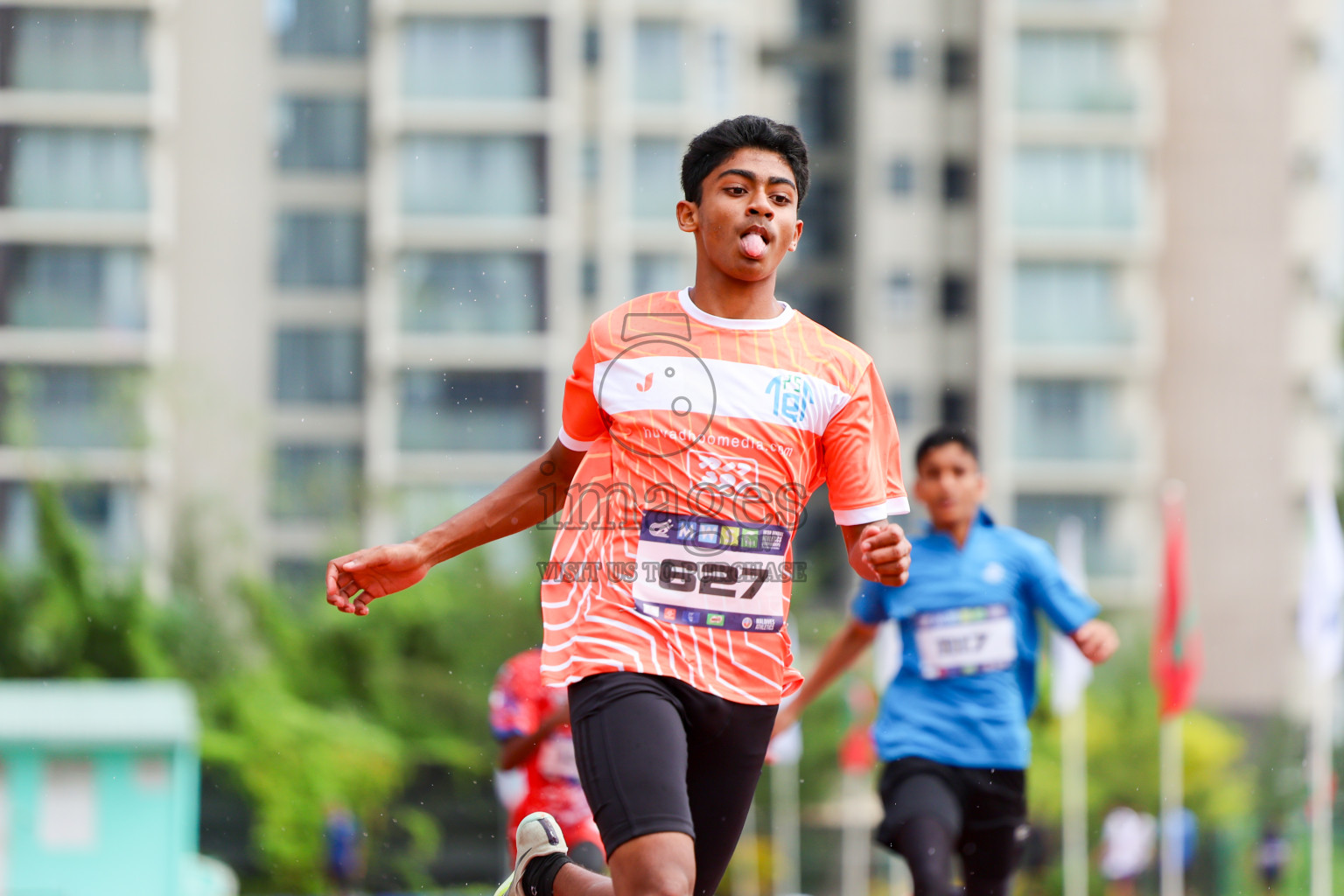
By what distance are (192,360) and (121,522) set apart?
3.99 m

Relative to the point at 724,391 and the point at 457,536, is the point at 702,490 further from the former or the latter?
the point at 457,536

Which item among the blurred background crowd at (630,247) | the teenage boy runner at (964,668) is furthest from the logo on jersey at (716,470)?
the blurred background crowd at (630,247)

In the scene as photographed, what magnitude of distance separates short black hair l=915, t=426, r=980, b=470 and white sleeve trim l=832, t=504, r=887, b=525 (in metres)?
2.10

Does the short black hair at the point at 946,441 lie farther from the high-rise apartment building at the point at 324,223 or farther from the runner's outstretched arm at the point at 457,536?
the high-rise apartment building at the point at 324,223

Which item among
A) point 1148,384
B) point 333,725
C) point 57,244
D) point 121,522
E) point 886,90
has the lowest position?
point 333,725

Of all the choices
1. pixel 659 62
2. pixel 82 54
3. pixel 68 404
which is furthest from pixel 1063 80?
pixel 68 404

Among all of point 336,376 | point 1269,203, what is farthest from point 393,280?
point 1269,203

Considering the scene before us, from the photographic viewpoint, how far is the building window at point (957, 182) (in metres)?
42.6

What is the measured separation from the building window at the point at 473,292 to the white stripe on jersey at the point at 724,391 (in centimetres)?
3635

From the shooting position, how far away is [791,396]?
3734mm

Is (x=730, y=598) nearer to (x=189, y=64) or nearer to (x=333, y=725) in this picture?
(x=333, y=725)

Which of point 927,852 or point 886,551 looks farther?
point 927,852

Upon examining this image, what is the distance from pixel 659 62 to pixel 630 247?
4.32 meters

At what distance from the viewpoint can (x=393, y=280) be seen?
39969mm
